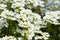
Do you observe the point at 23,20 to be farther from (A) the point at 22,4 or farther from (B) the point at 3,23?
(A) the point at 22,4

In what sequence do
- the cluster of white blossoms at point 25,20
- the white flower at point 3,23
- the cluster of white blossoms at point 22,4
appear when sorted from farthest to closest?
the cluster of white blossoms at point 22,4
the white flower at point 3,23
the cluster of white blossoms at point 25,20

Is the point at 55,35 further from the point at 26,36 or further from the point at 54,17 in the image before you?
the point at 26,36

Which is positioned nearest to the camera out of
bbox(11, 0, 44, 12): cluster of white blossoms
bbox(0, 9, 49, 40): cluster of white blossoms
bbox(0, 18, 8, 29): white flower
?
bbox(0, 9, 49, 40): cluster of white blossoms

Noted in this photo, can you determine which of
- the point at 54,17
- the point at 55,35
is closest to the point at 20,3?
the point at 54,17

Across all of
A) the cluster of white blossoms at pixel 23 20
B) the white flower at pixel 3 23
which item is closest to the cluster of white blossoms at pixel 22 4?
the cluster of white blossoms at pixel 23 20

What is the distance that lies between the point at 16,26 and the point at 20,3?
0.24 m

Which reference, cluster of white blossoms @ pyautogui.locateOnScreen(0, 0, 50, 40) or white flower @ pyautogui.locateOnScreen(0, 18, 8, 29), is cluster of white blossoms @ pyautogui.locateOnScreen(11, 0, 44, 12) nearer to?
cluster of white blossoms @ pyautogui.locateOnScreen(0, 0, 50, 40)

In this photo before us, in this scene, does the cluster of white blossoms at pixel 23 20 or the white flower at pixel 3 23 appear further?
the white flower at pixel 3 23

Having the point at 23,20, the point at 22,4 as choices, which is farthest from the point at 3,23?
the point at 22,4

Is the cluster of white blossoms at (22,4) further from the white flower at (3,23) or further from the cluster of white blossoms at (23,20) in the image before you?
the white flower at (3,23)

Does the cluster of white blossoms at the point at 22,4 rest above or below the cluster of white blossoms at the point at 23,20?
above

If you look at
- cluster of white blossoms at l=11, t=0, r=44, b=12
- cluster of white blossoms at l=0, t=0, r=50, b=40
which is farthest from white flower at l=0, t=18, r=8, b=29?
cluster of white blossoms at l=11, t=0, r=44, b=12

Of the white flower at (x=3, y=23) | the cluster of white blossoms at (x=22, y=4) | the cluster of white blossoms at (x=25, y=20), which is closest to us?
the cluster of white blossoms at (x=25, y=20)

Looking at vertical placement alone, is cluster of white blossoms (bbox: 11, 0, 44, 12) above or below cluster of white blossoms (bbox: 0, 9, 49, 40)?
above
